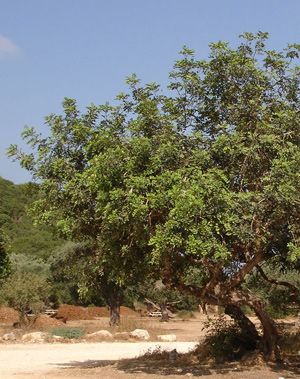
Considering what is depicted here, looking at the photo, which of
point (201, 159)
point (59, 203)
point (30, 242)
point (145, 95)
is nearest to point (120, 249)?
point (59, 203)

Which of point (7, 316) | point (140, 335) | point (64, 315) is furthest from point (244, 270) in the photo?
point (64, 315)

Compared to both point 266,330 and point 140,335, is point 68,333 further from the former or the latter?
point 266,330

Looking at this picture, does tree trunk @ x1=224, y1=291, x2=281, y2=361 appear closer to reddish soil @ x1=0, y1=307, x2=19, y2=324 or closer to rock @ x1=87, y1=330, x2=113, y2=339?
rock @ x1=87, y1=330, x2=113, y2=339

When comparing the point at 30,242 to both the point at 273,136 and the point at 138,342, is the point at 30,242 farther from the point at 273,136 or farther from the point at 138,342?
the point at 273,136

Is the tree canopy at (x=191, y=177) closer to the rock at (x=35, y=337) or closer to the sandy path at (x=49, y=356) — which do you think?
the sandy path at (x=49, y=356)

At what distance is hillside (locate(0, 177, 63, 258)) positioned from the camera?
6919cm

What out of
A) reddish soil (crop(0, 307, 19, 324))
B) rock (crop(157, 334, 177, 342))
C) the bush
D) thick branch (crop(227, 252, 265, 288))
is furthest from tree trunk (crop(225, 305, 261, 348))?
reddish soil (crop(0, 307, 19, 324))

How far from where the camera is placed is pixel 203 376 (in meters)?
12.6

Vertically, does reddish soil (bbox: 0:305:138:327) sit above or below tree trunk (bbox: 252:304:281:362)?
below

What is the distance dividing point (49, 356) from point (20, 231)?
59260 mm

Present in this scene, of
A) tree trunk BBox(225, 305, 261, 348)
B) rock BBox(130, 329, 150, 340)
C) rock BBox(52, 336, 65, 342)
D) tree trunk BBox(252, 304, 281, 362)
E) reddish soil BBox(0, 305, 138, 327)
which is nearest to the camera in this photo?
tree trunk BBox(252, 304, 281, 362)

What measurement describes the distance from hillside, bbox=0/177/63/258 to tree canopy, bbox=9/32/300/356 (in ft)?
177

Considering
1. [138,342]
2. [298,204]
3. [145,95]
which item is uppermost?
[145,95]

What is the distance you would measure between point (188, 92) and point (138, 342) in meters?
18.0
